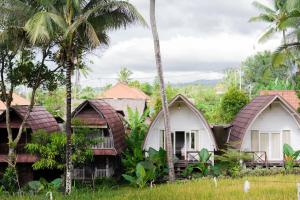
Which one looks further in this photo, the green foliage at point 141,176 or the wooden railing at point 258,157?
the wooden railing at point 258,157

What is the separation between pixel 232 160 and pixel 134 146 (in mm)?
6005

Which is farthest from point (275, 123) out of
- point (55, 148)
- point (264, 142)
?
point (55, 148)

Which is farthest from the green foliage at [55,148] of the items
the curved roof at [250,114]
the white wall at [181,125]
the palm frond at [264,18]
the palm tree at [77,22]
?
the palm frond at [264,18]

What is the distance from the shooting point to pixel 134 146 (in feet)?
85.7

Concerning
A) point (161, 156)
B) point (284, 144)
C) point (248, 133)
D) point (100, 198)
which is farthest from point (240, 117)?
point (100, 198)

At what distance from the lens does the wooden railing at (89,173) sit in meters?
25.8

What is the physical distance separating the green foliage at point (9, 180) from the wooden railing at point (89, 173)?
3.97 meters

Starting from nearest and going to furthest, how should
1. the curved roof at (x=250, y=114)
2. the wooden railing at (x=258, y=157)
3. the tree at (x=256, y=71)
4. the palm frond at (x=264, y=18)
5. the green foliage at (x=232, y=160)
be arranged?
1. the green foliage at (x=232, y=160)
2. the curved roof at (x=250, y=114)
3. the wooden railing at (x=258, y=157)
4. the palm frond at (x=264, y=18)
5. the tree at (x=256, y=71)

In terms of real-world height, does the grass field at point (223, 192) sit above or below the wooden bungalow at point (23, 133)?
below

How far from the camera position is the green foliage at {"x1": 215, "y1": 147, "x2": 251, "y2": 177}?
2306 centimetres

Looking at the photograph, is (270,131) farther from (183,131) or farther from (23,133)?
(23,133)

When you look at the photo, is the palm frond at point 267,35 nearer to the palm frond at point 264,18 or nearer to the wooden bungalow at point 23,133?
the palm frond at point 264,18

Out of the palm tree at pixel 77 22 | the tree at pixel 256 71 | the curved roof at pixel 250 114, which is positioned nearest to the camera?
the palm tree at pixel 77 22

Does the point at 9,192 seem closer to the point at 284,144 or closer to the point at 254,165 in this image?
the point at 254,165
